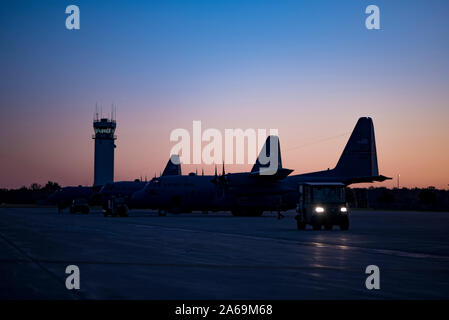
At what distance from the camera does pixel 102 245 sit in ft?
77.2

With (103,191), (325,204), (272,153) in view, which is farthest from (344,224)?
(103,191)

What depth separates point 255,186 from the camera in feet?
215

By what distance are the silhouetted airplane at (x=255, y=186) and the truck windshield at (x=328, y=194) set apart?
26.8 meters

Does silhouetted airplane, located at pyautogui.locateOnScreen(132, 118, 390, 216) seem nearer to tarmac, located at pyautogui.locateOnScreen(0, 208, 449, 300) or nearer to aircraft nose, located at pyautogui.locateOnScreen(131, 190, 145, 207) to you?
aircraft nose, located at pyautogui.locateOnScreen(131, 190, 145, 207)

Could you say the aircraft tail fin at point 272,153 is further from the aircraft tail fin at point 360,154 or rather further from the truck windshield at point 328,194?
the truck windshield at point 328,194

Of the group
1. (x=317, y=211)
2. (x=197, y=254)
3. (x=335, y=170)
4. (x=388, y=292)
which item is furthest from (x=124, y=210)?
(x=388, y=292)

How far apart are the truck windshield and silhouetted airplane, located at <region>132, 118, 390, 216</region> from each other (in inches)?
1056

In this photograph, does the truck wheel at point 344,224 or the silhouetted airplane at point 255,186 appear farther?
the silhouetted airplane at point 255,186

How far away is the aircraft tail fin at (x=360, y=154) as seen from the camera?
64.4m

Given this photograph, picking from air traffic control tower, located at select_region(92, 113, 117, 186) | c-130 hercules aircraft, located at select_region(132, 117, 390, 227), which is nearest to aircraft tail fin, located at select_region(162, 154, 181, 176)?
air traffic control tower, located at select_region(92, 113, 117, 186)

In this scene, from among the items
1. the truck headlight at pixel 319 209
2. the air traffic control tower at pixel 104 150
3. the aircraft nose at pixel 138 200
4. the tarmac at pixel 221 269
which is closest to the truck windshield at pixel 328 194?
the truck headlight at pixel 319 209

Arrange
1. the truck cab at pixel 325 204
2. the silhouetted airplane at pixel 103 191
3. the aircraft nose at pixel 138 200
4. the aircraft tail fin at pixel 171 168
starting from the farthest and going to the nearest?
the aircraft tail fin at pixel 171 168
the silhouetted airplane at pixel 103 191
the aircraft nose at pixel 138 200
the truck cab at pixel 325 204

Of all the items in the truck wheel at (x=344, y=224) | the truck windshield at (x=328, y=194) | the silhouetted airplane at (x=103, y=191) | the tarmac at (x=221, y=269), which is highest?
the silhouetted airplane at (x=103, y=191)
